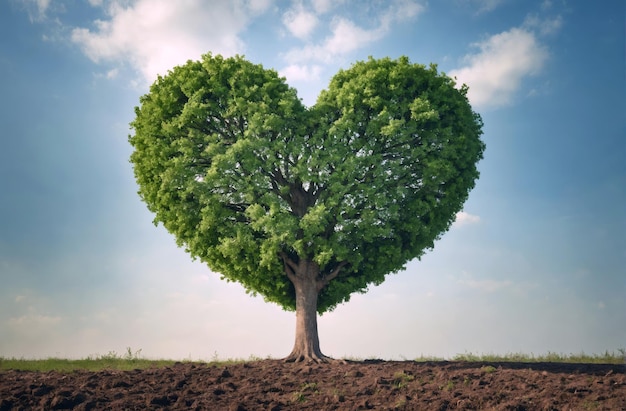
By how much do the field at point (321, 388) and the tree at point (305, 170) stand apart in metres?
4.18

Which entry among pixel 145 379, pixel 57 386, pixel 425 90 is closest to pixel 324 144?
pixel 425 90

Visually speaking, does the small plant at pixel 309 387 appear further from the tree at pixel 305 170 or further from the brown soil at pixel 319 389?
the tree at pixel 305 170

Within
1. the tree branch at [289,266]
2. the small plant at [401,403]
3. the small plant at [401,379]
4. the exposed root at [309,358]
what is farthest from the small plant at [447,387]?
the tree branch at [289,266]

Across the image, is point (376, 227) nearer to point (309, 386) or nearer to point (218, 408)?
point (309, 386)

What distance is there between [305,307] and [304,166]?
19.3 ft

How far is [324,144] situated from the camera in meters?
21.5

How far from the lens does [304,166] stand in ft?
69.9

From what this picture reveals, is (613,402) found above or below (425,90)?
below

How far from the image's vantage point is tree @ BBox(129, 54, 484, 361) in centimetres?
2145

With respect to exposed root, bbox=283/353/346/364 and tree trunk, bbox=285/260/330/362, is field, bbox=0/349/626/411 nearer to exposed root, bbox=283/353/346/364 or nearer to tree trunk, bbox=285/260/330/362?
exposed root, bbox=283/353/346/364

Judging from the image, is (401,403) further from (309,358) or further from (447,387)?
(309,358)

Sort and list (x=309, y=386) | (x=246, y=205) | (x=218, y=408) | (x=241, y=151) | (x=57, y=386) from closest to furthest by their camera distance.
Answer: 1. (x=218, y=408)
2. (x=57, y=386)
3. (x=309, y=386)
4. (x=241, y=151)
5. (x=246, y=205)

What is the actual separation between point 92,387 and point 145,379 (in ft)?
5.40

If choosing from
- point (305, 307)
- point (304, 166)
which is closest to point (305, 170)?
point (304, 166)
